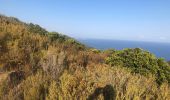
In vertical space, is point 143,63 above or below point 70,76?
below

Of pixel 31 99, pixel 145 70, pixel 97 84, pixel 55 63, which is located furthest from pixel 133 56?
pixel 31 99

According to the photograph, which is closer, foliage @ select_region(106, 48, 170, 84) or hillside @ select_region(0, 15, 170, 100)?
hillside @ select_region(0, 15, 170, 100)

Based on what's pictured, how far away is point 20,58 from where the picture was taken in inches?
366

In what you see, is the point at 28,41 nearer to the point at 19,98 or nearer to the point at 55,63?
the point at 55,63

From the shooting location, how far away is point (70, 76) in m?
5.80

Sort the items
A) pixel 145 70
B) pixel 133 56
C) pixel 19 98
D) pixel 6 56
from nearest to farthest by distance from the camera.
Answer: pixel 19 98 < pixel 6 56 < pixel 145 70 < pixel 133 56

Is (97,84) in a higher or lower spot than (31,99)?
higher

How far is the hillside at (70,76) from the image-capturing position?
529 centimetres

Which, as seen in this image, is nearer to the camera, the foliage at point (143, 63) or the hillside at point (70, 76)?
the hillside at point (70, 76)

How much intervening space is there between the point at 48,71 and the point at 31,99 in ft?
6.18

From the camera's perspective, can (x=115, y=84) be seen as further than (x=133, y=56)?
No

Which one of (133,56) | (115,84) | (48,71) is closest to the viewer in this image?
(115,84)

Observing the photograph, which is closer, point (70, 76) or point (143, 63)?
point (70, 76)

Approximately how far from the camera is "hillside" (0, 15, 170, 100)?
529cm
